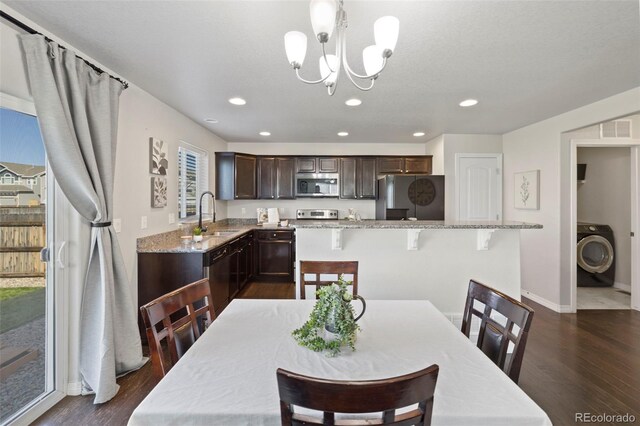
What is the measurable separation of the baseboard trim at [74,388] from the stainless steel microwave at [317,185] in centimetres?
381

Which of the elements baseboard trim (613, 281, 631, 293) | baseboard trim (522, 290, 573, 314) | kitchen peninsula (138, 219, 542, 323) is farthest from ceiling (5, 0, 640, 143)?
baseboard trim (613, 281, 631, 293)

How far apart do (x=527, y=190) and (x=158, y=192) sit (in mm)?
4778

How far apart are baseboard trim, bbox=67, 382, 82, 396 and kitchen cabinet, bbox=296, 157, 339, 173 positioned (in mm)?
3987

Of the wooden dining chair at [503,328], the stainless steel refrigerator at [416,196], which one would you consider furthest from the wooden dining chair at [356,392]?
the stainless steel refrigerator at [416,196]

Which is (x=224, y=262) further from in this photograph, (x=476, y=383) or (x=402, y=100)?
(x=476, y=383)

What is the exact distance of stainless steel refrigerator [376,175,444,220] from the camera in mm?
4617

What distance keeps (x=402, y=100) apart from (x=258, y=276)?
344 cm

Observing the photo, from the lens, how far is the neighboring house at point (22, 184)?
174 centimetres

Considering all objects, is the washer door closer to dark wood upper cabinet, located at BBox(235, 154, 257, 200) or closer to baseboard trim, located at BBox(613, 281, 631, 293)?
baseboard trim, located at BBox(613, 281, 631, 293)

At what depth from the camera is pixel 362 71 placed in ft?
7.96

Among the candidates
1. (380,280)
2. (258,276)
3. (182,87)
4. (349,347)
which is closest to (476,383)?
(349,347)

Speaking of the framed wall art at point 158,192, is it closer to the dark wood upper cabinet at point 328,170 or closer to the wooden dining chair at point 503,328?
the dark wood upper cabinet at point 328,170

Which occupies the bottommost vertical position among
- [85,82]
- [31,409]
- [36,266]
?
[31,409]

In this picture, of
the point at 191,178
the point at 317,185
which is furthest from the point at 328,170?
the point at 191,178
